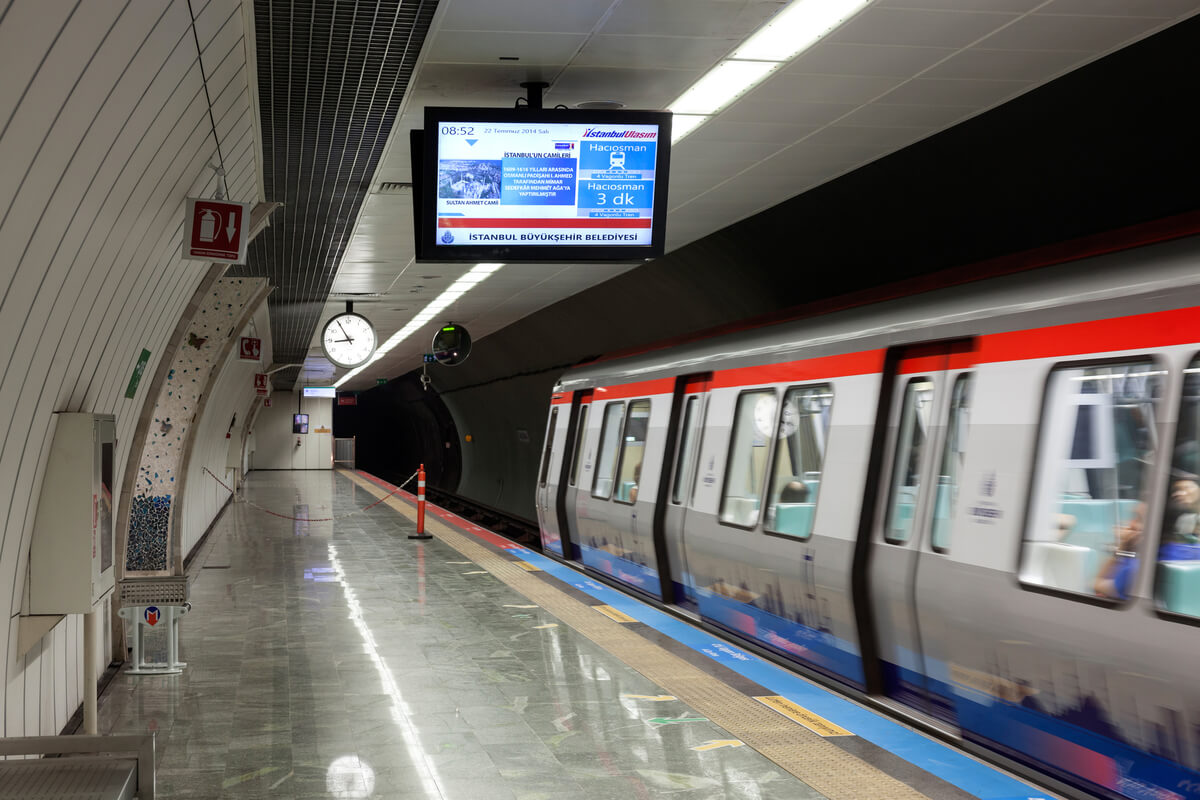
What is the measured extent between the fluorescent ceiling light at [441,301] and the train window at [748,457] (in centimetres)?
496

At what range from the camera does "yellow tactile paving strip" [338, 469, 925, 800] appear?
4.62m

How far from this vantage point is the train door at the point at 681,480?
9.34 m

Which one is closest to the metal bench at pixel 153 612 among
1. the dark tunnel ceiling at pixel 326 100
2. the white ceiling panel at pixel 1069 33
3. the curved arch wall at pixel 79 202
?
the curved arch wall at pixel 79 202

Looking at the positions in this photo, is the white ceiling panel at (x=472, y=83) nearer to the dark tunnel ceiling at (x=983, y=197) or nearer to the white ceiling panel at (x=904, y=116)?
the white ceiling panel at (x=904, y=116)

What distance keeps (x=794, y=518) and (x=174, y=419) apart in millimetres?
6135

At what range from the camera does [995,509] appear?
5.23 metres

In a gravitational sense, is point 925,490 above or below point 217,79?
A: below

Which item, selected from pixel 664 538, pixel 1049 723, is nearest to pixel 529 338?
pixel 664 538

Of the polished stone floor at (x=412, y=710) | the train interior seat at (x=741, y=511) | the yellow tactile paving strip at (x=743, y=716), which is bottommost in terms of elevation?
the polished stone floor at (x=412, y=710)

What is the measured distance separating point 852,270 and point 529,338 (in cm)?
1105

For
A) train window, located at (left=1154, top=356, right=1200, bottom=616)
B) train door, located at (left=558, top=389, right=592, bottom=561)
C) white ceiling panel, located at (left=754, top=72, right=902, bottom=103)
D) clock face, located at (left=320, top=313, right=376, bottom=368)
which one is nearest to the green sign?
white ceiling panel, located at (left=754, top=72, right=902, bottom=103)

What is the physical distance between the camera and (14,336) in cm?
368

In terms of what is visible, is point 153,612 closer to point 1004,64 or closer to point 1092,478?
point 1092,478

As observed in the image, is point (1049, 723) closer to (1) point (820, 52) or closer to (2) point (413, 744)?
(2) point (413, 744)
